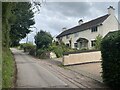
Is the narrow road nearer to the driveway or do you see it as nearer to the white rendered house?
the driveway

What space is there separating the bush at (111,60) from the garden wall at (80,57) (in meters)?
15.8

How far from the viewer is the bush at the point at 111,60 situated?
1306cm

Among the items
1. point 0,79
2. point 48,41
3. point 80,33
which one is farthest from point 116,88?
point 80,33

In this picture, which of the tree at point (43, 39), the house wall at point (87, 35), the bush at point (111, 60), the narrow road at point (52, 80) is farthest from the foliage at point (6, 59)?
the tree at point (43, 39)

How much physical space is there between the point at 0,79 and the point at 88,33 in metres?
45.1

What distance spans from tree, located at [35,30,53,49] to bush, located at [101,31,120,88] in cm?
3990

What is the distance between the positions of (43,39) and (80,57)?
23.9 metres

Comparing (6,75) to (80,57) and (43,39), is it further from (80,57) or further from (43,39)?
(43,39)

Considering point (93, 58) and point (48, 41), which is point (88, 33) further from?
point (93, 58)

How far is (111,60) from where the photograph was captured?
1378cm

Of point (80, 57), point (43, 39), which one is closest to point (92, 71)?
point (80, 57)

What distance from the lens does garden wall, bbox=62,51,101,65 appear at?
30969 millimetres

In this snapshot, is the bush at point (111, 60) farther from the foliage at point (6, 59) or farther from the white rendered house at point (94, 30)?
the white rendered house at point (94, 30)

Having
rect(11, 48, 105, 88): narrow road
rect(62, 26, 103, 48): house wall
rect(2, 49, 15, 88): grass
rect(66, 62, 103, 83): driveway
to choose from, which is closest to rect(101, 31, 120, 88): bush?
rect(11, 48, 105, 88): narrow road
